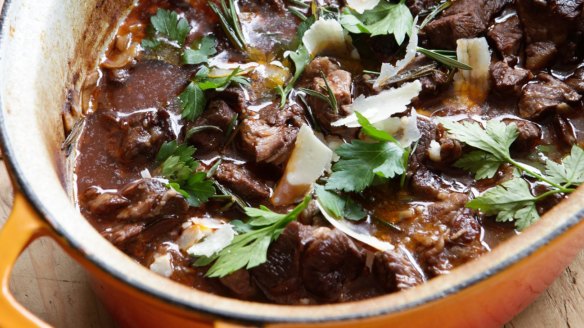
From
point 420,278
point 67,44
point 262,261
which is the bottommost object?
point 420,278

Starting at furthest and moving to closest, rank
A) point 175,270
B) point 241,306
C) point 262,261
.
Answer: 1. point 175,270
2. point 262,261
3. point 241,306

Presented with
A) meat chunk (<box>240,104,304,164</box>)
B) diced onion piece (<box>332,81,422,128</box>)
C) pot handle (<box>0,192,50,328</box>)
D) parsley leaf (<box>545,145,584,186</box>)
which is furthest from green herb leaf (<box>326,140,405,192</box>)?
pot handle (<box>0,192,50,328</box>)

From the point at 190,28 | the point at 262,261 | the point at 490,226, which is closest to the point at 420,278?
the point at 490,226

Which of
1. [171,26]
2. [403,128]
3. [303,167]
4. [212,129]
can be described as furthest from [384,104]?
[171,26]

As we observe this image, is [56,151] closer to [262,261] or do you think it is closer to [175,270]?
[175,270]

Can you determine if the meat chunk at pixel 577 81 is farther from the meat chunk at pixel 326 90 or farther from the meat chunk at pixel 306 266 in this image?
the meat chunk at pixel 306 266

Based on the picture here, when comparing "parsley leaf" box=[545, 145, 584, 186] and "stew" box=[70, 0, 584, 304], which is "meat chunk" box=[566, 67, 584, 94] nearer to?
"stew" box=[70, 0, 584, 304]
